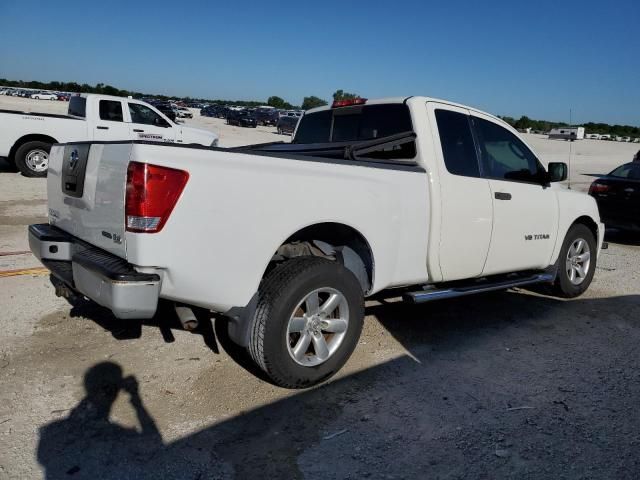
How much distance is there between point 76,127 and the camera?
12.4 meters

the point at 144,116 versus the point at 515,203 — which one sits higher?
the point at 144,116

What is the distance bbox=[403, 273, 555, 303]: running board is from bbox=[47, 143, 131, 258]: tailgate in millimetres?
2085

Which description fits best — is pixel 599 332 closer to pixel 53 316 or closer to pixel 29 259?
pixel 53 316

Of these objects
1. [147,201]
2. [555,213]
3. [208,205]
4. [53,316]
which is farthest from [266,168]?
[555,213]

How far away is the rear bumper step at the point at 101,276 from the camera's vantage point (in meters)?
2.69

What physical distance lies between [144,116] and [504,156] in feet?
35.6

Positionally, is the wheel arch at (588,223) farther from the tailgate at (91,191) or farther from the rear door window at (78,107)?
the rear door window at (78,107)

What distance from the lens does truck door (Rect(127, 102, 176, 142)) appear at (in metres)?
13.0

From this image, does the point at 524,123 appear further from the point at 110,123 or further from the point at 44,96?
the point at 110,123

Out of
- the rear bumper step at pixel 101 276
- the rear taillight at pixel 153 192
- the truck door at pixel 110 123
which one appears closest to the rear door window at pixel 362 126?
the rear taillight at pixel 153 192

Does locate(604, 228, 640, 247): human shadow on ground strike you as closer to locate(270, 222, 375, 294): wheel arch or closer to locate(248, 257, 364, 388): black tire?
locate(270, 222, 375, 294): wheel arch

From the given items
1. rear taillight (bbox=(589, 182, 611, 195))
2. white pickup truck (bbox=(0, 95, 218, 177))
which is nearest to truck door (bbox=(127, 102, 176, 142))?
white pickup truck (bbox=(0, 95, 218, 177))

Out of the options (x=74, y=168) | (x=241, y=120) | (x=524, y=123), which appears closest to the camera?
(x=74, y=168)

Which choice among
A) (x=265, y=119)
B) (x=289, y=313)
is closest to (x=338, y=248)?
(x=289, y=313)
